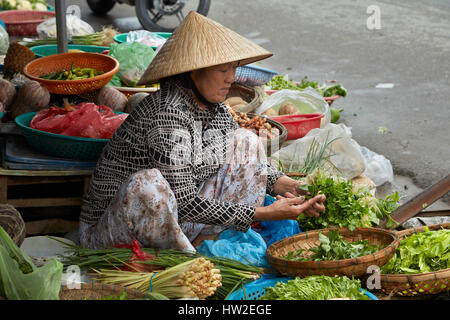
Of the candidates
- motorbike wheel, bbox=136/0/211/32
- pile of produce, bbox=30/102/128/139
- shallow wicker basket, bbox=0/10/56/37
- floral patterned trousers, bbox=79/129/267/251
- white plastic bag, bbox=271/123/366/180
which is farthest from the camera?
motorbike wheel, bbox=136/0/211/32

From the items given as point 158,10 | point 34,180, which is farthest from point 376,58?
point 34,180

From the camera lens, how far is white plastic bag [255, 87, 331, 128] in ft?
15.4

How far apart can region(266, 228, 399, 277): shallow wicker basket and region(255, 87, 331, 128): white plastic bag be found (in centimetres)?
191

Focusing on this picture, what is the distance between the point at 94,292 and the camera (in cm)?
222

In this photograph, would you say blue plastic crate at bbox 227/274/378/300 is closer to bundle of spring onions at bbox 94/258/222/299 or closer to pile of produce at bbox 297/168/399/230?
bundle of spring onions at bbox 94/258/222/299

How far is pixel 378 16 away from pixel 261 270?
676 cm

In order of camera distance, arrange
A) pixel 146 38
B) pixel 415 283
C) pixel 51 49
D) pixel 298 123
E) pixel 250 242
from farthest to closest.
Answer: pixel 146 38 → pixel 51 49 → pixel 298 123 → pixel 250 242 → pixel 415 283

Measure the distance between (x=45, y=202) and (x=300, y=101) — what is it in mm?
2269

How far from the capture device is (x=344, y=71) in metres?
6.73

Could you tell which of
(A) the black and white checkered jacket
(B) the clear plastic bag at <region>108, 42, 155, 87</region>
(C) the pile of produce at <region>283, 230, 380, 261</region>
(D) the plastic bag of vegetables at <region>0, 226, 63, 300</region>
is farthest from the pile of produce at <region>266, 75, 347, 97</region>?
(D) the plastic bag of vegetables at <region>0, 226, 63, 300</region>

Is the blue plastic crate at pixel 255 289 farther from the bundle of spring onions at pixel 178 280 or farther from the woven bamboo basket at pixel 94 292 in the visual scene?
the woven bamboo basket at pixel 94 292

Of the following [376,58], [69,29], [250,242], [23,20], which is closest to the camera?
[250,242]

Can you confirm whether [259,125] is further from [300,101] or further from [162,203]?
[162,203]
